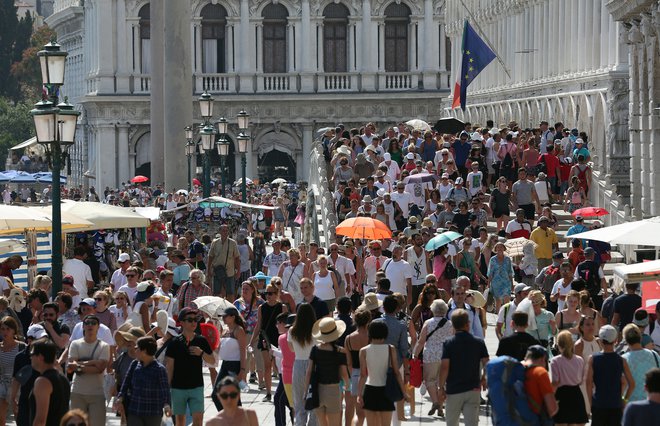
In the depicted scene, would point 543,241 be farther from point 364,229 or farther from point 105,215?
point 105,215

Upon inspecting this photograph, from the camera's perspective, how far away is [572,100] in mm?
41406

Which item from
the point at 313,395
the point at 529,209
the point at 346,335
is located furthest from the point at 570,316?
the point at 529,209

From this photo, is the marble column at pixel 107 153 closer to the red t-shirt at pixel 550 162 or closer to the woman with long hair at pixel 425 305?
→ the red t-shirt at pixel 550 162

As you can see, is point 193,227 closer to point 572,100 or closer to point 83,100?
point 572,100

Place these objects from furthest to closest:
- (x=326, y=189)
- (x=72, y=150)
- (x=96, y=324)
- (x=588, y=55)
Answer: (x=72, y=150)
(x=588, y=55)
(x=326, y=189)
(x=96, y=324)

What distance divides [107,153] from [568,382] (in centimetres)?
6190

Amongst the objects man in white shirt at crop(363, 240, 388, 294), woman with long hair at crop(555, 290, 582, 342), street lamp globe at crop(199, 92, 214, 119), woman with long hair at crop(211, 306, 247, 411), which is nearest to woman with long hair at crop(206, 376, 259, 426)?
woman with long hair at crop(211, 306, 247, 411)

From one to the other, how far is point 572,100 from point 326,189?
23.4 feet

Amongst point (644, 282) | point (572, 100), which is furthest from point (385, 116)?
point (644, 282)

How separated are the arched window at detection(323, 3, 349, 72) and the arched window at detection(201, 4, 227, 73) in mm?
4250

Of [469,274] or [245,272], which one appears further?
[245,272]

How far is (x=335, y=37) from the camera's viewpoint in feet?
259

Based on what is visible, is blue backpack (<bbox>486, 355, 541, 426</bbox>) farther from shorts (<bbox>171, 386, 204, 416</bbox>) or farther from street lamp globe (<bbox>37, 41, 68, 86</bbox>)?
street lamp globe (<bbox>37, 41, 68, 86</bbox>)

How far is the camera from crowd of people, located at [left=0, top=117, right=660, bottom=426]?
1530cm
